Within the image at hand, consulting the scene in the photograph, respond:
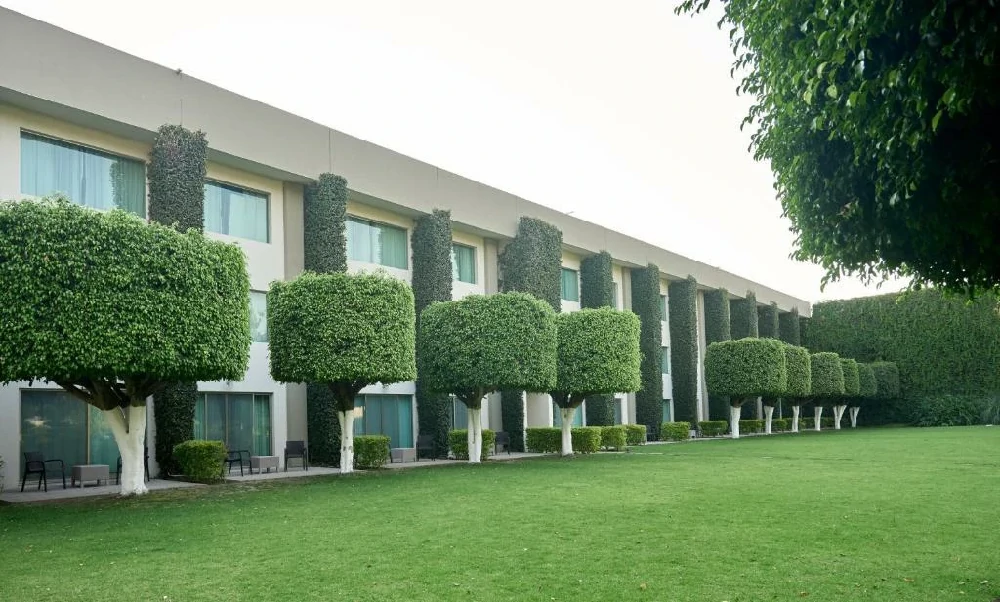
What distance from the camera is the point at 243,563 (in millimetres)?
10242

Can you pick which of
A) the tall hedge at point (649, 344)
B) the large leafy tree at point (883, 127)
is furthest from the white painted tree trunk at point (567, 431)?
the large leafy tree at point (883, 127)

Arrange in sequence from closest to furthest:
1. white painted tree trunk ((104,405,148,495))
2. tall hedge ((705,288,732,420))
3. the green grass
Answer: the green grass, white painted tree trunk ((104,405,148,495)), tall hedge ((705,288,732,420))

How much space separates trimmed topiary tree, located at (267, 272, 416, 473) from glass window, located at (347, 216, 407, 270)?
7.33 m

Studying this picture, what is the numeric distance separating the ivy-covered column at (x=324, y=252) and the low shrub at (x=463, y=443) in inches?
199

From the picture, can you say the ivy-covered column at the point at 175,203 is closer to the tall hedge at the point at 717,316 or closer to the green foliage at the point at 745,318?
the tall hedge at the point at 717,316

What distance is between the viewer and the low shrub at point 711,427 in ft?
159

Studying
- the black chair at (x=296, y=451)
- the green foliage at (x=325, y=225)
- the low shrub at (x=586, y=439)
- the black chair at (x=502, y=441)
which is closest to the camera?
the black chair at (x=296, y=451)

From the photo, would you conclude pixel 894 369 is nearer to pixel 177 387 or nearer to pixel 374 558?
pixel 177 387

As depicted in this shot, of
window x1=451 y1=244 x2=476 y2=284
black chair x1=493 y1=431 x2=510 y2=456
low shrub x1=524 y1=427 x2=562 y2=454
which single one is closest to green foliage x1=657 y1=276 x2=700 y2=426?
low shrub x1=524 y1=427 x2=562 y2=454

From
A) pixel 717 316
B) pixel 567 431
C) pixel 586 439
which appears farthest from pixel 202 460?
pixel 717 316

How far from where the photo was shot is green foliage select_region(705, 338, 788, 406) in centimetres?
4484

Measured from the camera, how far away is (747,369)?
147 ft

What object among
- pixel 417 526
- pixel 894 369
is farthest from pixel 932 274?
pixel 894 369

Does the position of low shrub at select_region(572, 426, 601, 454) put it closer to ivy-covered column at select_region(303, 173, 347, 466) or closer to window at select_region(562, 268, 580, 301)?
window at select_region(562, 268, 580, 301)
